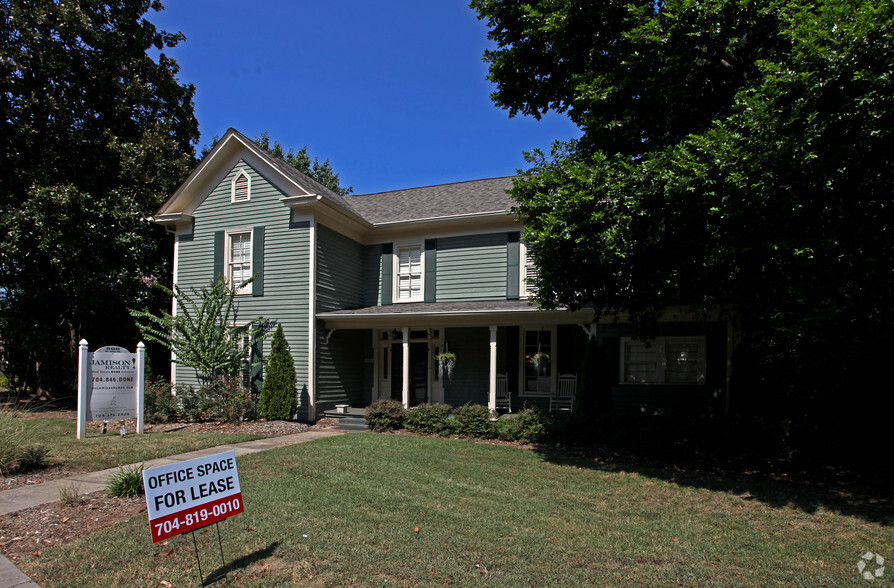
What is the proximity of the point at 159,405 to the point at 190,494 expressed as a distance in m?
11.7

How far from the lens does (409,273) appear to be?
54.7 ft

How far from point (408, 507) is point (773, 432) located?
723 cm

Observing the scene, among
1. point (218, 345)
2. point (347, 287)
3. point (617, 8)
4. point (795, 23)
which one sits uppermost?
point (617, 8)

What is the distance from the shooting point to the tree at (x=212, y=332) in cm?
1466

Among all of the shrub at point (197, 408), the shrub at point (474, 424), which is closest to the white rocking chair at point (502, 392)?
the shrub at point (474, 424)

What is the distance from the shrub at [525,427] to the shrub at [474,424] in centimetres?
28

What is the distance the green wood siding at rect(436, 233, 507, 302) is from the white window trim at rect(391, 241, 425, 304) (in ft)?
1.73

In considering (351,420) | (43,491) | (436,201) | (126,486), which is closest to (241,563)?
(126,486)

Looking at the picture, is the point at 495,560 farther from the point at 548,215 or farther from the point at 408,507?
the point at 548,215

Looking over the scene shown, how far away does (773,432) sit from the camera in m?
9.98

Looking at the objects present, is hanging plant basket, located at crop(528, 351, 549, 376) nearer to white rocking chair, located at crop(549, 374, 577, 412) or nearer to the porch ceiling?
white rocking chair, located at crop(549, 374, 577, 412)

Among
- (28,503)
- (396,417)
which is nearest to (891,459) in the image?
(396,417)

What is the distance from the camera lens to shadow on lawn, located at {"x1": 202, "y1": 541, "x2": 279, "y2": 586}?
15.1ft

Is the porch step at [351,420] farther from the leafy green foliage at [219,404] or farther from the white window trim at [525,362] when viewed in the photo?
the white window trim at [525,362]
